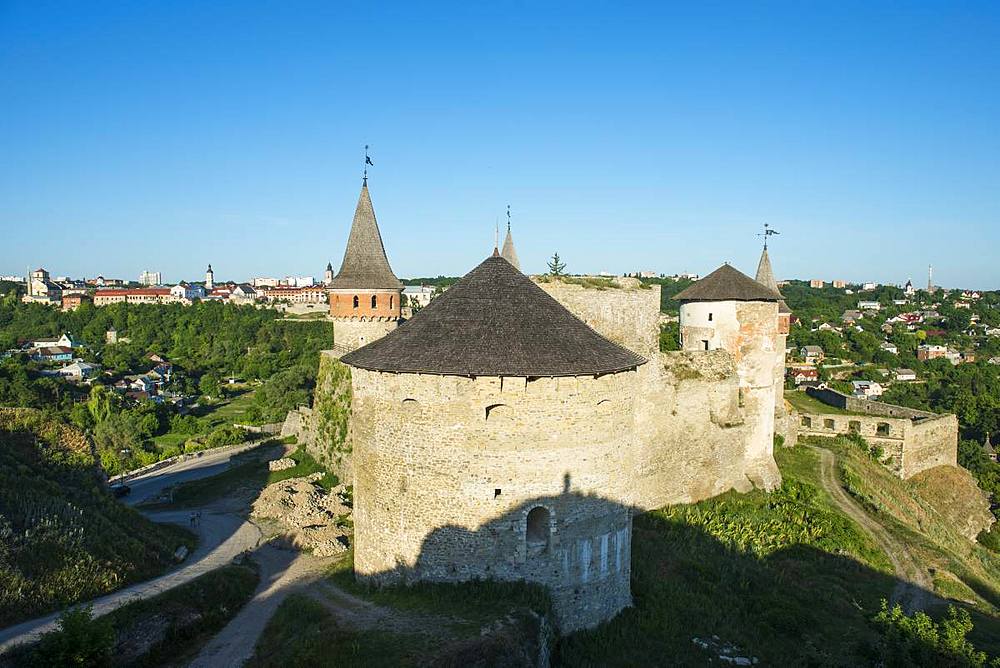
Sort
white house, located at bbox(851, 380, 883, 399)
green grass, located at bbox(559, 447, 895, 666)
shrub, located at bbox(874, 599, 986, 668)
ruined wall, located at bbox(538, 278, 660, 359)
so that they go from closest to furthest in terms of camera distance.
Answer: shrub, located at bbox(874, 599, 986, 668) < green grass, located at bbox(559, 447, 895, 666) < ruined wall, located at bbox(538, 278, 660, 359) < white house, located at bbox(851, 380, 883, 399)

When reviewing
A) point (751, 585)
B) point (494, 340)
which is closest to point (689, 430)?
point (751, 585)

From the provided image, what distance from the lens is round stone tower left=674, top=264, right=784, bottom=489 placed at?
23609mm

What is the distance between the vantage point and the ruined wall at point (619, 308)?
20.0m

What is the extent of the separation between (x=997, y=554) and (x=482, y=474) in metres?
30.3

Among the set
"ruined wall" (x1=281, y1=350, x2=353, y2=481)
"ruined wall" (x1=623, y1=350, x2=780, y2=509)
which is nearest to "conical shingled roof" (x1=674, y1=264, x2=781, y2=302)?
"ruined wall" (x1=623, y1=350, x2=780, y2=509)

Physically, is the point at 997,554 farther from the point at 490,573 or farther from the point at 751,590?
the point at 490,573

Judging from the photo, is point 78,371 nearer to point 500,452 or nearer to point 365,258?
point 365,258

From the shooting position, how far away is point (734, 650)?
13773 millimetres

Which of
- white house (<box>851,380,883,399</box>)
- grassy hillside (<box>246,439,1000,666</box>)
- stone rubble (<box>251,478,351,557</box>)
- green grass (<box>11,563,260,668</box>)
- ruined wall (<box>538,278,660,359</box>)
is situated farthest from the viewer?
white house (<box>851,380,883,399</box>)

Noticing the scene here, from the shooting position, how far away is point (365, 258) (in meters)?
30.5

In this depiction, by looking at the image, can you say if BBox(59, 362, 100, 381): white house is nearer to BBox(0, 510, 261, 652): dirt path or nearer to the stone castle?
BBox(0, 510, 261, 652): dirt path

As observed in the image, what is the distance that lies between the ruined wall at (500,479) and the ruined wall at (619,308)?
6960 mm

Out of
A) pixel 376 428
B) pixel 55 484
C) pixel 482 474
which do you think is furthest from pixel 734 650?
pixel 55 484

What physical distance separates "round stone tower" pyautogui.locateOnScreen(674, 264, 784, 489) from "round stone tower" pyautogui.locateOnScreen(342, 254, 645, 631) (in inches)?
453
